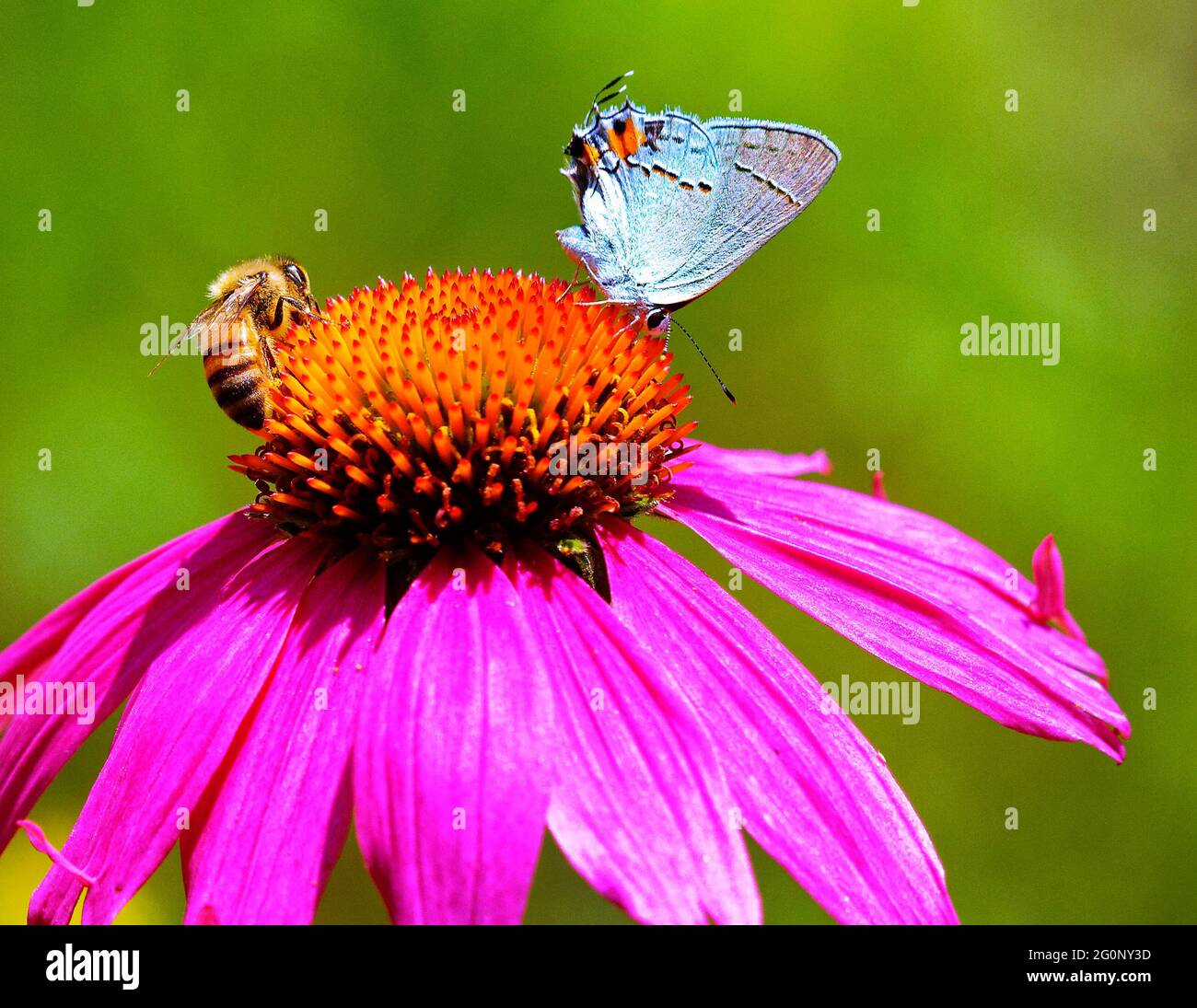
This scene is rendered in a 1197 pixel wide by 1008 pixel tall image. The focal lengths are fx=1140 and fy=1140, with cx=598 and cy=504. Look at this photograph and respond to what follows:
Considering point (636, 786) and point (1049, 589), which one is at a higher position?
point (1049, 589)

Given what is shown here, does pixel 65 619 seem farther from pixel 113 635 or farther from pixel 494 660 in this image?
pixel 494 660

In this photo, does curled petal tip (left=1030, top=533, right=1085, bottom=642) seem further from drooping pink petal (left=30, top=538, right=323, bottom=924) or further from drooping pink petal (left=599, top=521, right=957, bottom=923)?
drooping pink petal (left=30, top=538, right=323, bottom=924)

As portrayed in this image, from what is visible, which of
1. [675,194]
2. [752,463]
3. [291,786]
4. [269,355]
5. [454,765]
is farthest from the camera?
[752,463]

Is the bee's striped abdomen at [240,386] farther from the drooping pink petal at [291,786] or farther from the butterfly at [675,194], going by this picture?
the butterfly at [675,194]

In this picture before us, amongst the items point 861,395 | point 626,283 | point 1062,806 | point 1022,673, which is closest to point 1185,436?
point 861,395

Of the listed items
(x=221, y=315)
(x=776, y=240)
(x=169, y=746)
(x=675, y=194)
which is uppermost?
(x=776, y=240)

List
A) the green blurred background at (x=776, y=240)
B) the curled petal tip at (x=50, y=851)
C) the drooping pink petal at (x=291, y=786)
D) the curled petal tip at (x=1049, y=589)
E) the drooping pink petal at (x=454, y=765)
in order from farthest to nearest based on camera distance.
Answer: the green blurred background at (x=776, y=240) < the curled petal tip at (x=1049, y=589) < the curled petal tip at (x=50, y=851) < the drooping pink petal at (x=291, y=786) < the drooping pink petal at (x=454, y=765)

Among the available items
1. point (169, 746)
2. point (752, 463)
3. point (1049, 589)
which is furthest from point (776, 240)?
point (169, 746)

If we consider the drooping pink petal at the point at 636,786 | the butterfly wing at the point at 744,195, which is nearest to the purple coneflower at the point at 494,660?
the drooping pink petal at the point at 636,786
